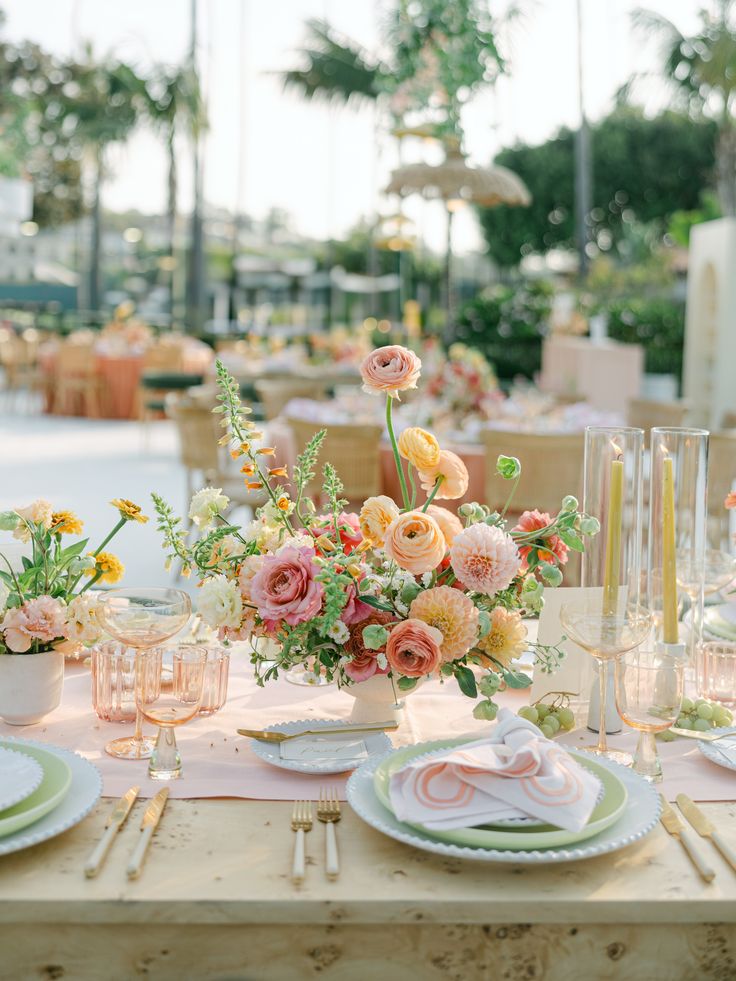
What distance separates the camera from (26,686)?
162 centimetres

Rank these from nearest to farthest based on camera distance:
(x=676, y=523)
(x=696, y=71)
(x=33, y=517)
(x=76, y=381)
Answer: (x=33, y=517), (x=676, y=523), (x=76, y=381), (x=696, y=71)

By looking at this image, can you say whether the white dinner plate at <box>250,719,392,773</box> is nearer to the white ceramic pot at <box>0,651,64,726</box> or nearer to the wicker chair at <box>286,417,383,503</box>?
the white ceramic pot at <box>0,651,64,726</box>

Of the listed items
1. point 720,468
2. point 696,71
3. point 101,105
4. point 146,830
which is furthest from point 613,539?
point 101,105

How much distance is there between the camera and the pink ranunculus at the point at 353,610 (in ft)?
4.91

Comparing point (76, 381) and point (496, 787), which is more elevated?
point (76, 381)

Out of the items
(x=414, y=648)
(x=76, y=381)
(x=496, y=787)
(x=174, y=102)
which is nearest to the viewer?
(x=496, y=787)

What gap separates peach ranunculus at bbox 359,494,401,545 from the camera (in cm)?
155

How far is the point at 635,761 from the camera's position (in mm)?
1485

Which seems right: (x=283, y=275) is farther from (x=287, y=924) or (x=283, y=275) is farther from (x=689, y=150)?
(x=287, y=924)

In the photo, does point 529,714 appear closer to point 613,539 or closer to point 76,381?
point 613,539

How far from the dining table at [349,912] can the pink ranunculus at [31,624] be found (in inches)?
13.9

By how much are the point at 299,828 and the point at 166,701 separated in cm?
25

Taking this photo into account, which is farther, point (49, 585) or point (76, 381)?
point (76, 381)

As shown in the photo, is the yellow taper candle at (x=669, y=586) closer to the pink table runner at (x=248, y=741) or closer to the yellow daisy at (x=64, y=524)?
the pink table runner at (x=248, y=741)
